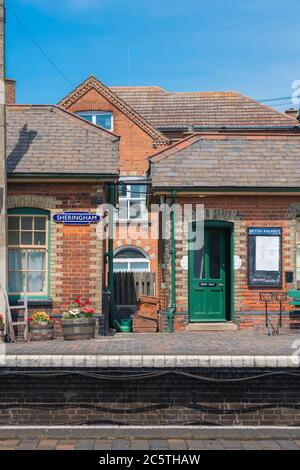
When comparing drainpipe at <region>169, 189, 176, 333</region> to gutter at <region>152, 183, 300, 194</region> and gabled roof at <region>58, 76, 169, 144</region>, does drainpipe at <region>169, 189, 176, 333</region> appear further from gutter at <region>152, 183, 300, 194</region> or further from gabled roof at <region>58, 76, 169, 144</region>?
gabled roof at <region>58, 76, 169, 144</region>

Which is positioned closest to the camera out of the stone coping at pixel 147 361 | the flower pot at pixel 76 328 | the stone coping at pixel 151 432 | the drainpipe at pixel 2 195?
the stone coping at pixel 151 432

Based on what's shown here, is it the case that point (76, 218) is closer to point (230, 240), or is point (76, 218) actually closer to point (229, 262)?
point (230, 240)

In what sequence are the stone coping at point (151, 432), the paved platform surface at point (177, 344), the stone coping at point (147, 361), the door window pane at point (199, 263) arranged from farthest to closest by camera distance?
the door window pane at point (199, 263)
the paved platform surface at point (177, 344)
the stone coping at point (147, 361)
the stone coping at point (151, 432)

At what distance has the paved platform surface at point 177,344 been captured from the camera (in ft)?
36.6

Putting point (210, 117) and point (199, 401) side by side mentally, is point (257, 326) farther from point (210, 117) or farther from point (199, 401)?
point (210, 117)

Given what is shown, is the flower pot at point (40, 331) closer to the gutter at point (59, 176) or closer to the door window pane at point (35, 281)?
the door window pane at point (35, 281)

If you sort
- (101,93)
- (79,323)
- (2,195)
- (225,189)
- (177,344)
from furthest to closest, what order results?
1. (101,93)
2. (225,189)
3. (2,195)
4. (79,323)
5. (177,344)

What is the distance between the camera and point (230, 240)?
53.2 ft

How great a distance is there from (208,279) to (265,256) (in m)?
1.41

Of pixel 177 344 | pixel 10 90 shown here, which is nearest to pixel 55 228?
pixel 177 344

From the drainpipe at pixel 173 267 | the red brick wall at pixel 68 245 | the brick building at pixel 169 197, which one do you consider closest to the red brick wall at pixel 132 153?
the brick building at pixel 169 197

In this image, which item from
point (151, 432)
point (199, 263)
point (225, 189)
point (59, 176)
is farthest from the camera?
point (199, 263)

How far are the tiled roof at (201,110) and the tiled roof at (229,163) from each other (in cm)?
1554

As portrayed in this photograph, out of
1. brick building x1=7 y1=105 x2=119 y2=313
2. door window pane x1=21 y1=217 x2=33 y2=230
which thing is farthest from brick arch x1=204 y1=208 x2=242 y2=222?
door window pane x1=21 y1=217 x2=33 y2=230
